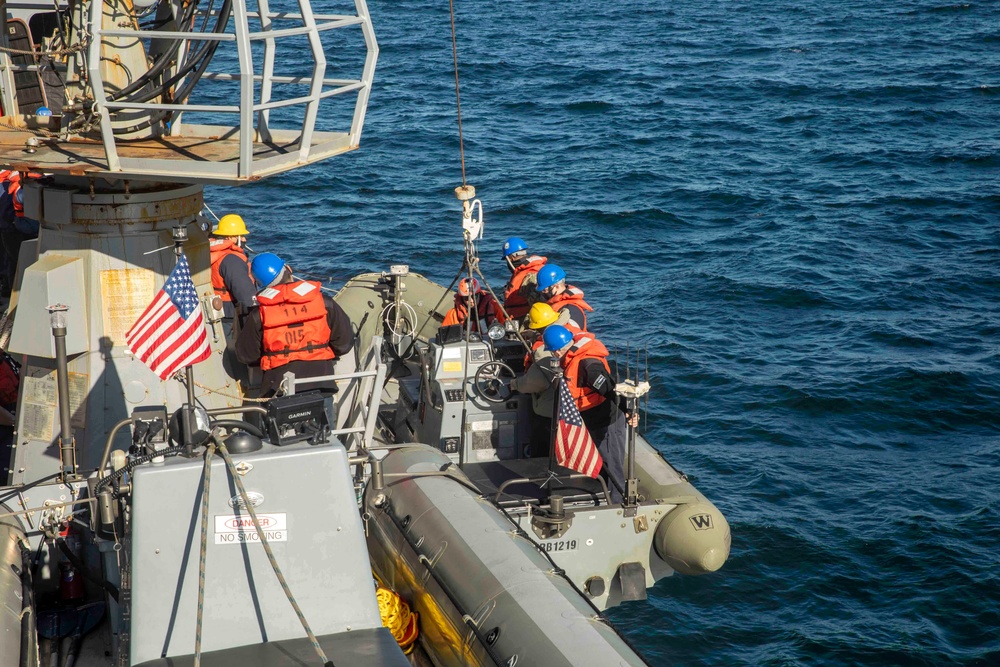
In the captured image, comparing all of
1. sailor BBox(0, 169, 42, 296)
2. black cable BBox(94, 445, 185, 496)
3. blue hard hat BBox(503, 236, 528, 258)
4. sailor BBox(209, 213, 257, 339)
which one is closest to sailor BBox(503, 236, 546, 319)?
blue hard hat BBox(503, 236, 528, 258)

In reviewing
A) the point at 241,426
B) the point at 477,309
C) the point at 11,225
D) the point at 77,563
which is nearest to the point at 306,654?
the point at 241,426

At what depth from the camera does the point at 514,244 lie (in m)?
12.4

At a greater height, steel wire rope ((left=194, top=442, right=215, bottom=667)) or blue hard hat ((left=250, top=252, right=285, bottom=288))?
blue hard hat ((left=250, top=252, right=285, bottom=288))

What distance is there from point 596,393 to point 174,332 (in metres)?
3.77

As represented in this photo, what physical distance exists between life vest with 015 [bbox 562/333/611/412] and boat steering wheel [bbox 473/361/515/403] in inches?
32.8

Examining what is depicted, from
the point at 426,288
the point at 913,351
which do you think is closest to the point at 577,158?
the point at 913,351

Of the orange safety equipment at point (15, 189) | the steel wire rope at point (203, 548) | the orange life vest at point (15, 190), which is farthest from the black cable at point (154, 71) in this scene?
the orange life vest at point (15, 190)

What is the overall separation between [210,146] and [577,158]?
18.4m

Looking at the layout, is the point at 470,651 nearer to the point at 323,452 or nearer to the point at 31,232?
the point at 323,452

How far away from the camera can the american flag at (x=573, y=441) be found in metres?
8.74

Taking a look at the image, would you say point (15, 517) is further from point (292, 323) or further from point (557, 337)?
point (557, 337)

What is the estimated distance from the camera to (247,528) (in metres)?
5.64

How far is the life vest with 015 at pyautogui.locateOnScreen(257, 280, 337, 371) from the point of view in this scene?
29.1ft

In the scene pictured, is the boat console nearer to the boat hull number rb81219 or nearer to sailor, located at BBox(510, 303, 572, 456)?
sailor, located at BBox(510, 303, 572, 456)
